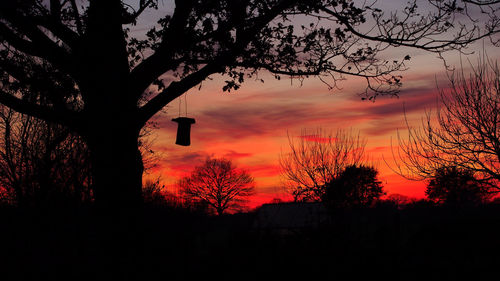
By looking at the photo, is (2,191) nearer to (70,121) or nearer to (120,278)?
(70,121)

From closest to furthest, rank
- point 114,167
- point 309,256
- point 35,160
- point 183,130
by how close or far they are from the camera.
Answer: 1. point 309,256
2. point 114,167
3. point 183,130
4. point 35,160

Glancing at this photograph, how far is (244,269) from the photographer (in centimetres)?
399

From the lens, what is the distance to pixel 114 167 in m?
6.59

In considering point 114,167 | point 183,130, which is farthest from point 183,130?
point 114,167

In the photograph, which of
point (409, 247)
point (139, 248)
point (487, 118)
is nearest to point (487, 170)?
point (487, 118)

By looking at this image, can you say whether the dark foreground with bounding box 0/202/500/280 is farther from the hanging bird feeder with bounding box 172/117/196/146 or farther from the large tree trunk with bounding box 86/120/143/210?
the hanging bird feeder with bounding box 172/117/196/146

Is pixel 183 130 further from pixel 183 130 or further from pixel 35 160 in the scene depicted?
pixel 35 160

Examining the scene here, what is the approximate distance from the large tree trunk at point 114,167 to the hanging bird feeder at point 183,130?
37.7 inches

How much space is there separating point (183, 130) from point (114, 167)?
56.8 inches

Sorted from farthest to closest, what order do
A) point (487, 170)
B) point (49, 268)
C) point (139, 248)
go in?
point (487, 170)
point (139, 248)
point (49, 268)

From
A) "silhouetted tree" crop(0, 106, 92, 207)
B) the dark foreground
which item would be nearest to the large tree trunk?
the dark foreground

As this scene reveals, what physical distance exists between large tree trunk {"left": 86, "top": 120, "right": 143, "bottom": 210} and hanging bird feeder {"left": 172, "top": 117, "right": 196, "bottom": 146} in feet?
3.14

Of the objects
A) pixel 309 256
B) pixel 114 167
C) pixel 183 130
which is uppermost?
pixel 183 130

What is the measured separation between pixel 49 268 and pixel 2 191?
15.7 metres
